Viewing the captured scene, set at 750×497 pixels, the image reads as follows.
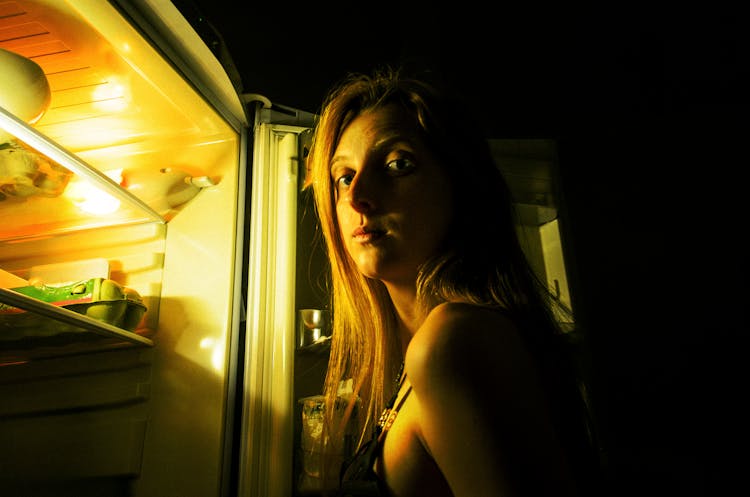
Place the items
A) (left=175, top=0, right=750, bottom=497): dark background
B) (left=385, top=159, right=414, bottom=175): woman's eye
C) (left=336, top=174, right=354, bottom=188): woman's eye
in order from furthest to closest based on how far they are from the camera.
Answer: (left=175, top=0, right=750, bottom=497): dark background → (left=336, top=174, right=354, bottom=188): woman's eye → (left=385, top=159, right=414, bottom=175): woman's eye

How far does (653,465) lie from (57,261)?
2077mm

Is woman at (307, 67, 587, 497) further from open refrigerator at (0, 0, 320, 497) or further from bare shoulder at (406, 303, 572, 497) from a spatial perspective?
open refrigerator at (0, 0, 320, 497)

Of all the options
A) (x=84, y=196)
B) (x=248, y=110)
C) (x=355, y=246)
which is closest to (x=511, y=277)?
(x=355, y=246)

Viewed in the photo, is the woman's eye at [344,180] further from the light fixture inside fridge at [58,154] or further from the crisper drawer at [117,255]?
the crisper drawer at [117,255]

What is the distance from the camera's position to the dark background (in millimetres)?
1622

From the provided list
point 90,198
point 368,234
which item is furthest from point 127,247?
point 368,234

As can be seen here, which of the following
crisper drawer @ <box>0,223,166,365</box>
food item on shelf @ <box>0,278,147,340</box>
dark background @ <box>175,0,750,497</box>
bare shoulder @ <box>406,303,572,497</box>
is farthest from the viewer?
dark background @ <box>175,0,750,497</box>

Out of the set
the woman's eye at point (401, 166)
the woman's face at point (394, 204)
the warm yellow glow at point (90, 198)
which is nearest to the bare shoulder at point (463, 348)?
the woman's face at point (394, 204)

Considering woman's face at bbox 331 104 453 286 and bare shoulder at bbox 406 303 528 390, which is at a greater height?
woman's face at bbox 331 104 453 286

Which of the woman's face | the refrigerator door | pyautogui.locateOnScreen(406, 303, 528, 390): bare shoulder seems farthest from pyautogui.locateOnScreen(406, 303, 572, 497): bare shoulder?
the refrigerator door

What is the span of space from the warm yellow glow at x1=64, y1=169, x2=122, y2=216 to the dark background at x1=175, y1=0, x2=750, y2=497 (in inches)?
40.3

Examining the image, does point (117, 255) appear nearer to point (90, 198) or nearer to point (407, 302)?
point (90, 198)

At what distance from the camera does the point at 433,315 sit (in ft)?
1.90

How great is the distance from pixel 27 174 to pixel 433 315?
0.94 metres
